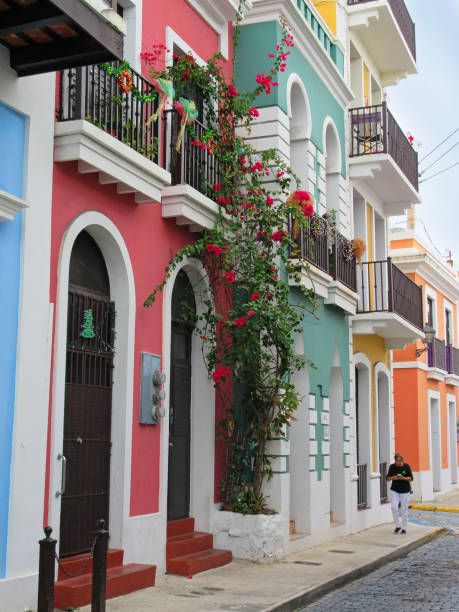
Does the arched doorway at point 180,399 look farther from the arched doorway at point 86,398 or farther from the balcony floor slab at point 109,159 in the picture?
the balcony floor slab at point 109,159

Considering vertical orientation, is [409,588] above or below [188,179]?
below

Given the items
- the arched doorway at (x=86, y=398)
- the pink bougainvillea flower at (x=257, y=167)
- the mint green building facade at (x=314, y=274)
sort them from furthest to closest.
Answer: the mint green building facade at (x=314, y=274), the pink bougainvillea flower at (x=257, y=167), the arched doorway at (x=86, y=398)

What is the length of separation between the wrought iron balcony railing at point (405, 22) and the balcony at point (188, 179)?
863 centimetres

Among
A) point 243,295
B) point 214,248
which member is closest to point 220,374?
point 243,295

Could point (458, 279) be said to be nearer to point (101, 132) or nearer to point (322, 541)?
point (322, 541)

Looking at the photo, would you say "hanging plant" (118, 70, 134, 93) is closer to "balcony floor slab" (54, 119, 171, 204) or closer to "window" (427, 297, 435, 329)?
"balcony floor slab" (54, 119, 171, 204)

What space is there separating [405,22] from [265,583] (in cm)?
1447

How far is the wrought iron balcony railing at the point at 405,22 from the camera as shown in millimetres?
19214

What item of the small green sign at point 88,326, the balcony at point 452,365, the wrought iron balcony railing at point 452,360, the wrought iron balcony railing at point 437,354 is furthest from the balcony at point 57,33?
the wrought iron balcony railing at point 452,360

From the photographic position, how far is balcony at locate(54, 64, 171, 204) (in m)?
8.44

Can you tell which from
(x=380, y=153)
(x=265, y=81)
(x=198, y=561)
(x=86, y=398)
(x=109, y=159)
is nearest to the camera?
(x=109, y=159)

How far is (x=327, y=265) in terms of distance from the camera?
46.6 ft

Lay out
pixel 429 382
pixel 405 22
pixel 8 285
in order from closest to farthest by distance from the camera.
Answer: pixel 8 285 → pixel 405 22 → pixel 429 382

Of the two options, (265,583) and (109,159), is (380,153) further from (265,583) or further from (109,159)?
(265,583)
